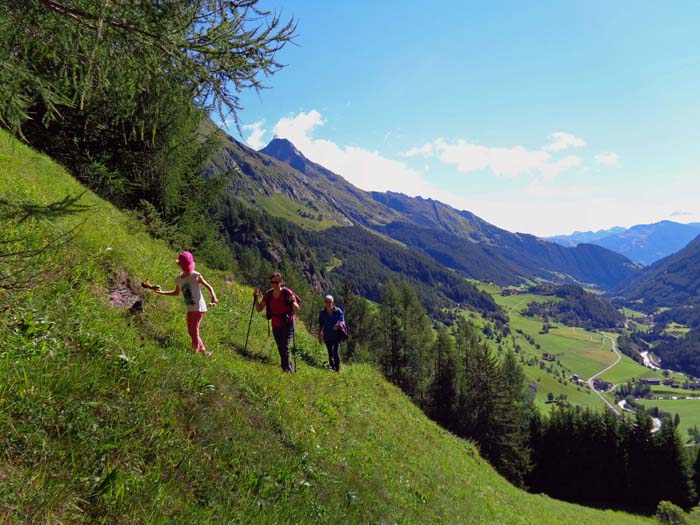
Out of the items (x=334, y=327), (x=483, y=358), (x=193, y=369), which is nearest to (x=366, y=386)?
(x=334, y=327)

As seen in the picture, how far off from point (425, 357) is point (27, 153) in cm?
6425

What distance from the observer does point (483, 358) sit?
60719 mm

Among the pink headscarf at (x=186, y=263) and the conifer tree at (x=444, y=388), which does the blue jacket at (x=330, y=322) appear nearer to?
the pink headscarf at (x=186, y=263)

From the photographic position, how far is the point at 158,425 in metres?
5.37

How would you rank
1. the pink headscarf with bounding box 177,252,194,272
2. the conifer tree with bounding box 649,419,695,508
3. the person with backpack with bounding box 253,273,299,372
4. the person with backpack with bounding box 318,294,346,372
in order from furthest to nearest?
the conifer tree with bounding box 649,419,695,508, the person with backpack with bounding box 318,294,346,372, the person with backpack with bounding box 253,273,299,372, the pink headscarf with bounding box 177,252,194,272

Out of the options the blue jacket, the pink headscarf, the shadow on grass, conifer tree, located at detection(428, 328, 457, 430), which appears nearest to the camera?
the pink headscarf

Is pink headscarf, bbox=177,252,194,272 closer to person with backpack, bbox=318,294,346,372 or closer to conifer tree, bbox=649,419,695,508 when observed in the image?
person with backpack, bbox=318,294,346,372

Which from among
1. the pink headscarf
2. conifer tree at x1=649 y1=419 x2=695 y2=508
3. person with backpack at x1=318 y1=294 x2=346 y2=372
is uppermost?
the pink headscarf

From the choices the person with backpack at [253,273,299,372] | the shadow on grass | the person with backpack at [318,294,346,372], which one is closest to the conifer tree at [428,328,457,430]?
the person with backpack at [318,294,346,372]

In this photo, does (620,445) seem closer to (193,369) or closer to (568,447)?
(568,447)

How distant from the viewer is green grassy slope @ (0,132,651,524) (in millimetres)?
3971

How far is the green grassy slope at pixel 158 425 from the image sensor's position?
13.0ft

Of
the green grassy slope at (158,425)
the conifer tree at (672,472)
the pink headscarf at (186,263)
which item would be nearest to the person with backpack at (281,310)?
the green grassy slope at (158,425)

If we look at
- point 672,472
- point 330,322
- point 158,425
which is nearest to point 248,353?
point 330,322
